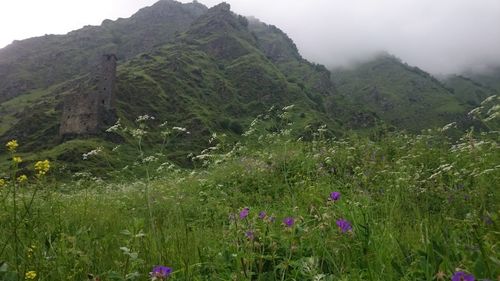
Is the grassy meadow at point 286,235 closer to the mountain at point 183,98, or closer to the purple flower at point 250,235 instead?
the purple flower at point 250,235

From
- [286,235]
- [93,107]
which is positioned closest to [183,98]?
[93,107]

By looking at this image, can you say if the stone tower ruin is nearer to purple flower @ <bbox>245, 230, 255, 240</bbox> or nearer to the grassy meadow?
the grassy meadow

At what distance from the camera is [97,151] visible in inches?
200

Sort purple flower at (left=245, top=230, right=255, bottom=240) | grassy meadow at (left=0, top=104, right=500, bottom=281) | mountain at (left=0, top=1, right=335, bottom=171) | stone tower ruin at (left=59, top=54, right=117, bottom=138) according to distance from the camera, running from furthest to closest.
Answer: mountain at (left=0, top=1, right=335, bottom=171) < stone tower ruin at (left=59, top=54, right=117, bottom=138) < purple flower at (left=245, top=230, right=255, bottom=240) < grassy meadow at (left=0, top=104, right=500, bottom=281)

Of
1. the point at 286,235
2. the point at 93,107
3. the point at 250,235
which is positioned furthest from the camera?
the point at 93,107

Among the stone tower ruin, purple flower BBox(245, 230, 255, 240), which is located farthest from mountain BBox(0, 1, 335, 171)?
purple flower BBox(245, 230, 255, 240)

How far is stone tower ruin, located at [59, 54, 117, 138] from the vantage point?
9775 cm

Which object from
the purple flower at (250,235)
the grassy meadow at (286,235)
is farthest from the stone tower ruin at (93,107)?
the purple flower at (250,235)

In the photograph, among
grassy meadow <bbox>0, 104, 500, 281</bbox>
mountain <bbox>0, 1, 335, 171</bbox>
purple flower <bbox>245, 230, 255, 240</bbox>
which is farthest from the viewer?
mountain <bbox>0, 1, 335, 171</bbox>

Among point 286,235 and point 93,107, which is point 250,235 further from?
point 93,107

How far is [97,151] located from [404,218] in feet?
10.8

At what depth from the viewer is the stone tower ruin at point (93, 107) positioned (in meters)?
97.8

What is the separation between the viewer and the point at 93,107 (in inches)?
3910

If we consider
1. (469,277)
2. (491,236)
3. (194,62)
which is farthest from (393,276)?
(194,62)
